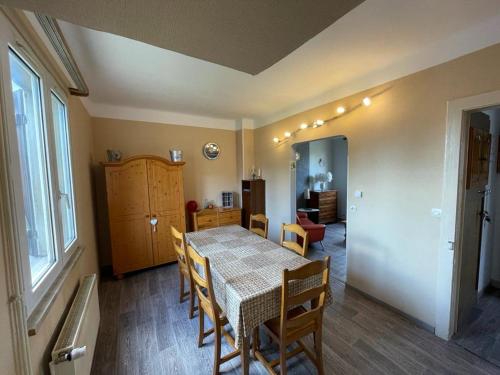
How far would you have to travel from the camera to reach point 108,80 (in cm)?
242

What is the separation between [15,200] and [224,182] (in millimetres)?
3565

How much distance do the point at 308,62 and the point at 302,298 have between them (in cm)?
212

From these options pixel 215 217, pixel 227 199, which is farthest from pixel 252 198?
pixel 215 217

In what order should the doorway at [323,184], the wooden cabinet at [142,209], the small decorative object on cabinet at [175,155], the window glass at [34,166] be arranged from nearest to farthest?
the window glass at [34,166] < the wooden cabinet at [142,209] < the small decorative object on cabinet at [175,155] < the doorway at [323,184]

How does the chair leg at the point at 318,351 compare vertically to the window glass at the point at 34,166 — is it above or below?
below

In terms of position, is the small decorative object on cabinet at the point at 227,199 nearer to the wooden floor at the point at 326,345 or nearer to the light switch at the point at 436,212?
the wooden floor at the point at 326,345

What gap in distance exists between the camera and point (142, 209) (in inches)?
124

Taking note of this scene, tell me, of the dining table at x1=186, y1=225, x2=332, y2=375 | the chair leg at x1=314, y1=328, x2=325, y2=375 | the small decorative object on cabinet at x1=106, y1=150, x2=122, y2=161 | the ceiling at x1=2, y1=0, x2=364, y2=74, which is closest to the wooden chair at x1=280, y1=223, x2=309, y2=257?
the dining table at x1=186, y1=225, x2=332, y2=375

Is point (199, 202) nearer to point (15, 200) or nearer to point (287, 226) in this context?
point (287, 226)

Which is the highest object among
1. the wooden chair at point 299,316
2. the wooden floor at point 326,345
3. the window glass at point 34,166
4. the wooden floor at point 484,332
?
the window glass at point 34,166

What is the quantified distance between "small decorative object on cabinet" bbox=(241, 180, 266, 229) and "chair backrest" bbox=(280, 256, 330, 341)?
106 inches

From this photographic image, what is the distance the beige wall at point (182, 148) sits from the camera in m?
3.32

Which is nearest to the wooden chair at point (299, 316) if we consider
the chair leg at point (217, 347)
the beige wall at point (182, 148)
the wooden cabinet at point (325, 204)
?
the chair leg at point (217, 347)

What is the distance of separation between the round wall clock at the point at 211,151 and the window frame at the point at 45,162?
2348mm
